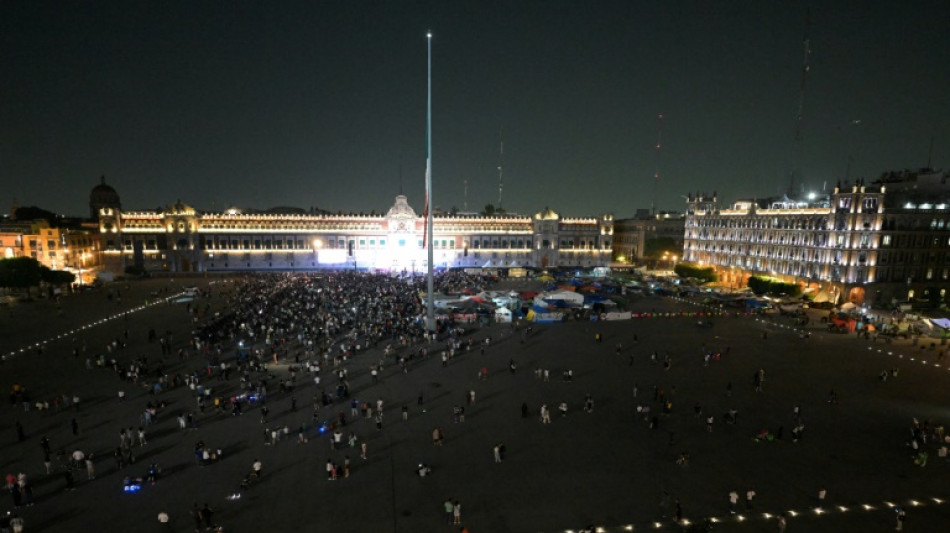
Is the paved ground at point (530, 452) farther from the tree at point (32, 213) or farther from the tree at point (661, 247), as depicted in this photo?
the tree at point (32, 213)

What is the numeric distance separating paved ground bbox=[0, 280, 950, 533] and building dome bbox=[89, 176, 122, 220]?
83400 millimetres

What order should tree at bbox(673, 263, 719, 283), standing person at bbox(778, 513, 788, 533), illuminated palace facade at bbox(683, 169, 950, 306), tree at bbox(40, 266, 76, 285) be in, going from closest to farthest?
standing person at bbox(778, 513, 788, 533), illuminated palace facade at bbox(683, 169, 950, 306), tree at bbox(40, 266, 76, 285), tree at bbox(673, 263, 719, 283)

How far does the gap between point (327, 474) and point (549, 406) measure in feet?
33.4

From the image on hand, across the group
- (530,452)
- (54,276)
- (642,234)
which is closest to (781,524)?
(530,452)

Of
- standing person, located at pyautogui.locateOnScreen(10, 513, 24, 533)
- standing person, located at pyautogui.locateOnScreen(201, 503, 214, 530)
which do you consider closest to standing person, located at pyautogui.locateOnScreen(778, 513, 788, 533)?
standing person, located at pyautogui.locateOnScreen(201, 503, 214, 530)

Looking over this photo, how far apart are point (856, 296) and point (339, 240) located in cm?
7266

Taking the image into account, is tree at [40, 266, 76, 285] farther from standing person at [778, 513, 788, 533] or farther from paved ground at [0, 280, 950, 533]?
standing person at [778, 513, 788, 533]

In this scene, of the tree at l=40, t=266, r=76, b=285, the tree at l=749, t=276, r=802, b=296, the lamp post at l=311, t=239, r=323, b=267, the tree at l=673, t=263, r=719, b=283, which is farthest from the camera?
the lamp post at l=311, t=239, r=323, b=267

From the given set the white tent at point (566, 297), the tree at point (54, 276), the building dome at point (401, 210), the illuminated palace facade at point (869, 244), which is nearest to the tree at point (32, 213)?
the tree at point (54, 276)

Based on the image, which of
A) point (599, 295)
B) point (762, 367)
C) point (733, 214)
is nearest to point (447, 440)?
point (762, 367)

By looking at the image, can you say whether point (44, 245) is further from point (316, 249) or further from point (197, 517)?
point (197, 517)

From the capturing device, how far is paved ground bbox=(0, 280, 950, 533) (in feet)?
47.2

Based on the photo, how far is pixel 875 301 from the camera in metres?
48.9

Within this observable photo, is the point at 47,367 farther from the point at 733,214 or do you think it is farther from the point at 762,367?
the point at 733,214
